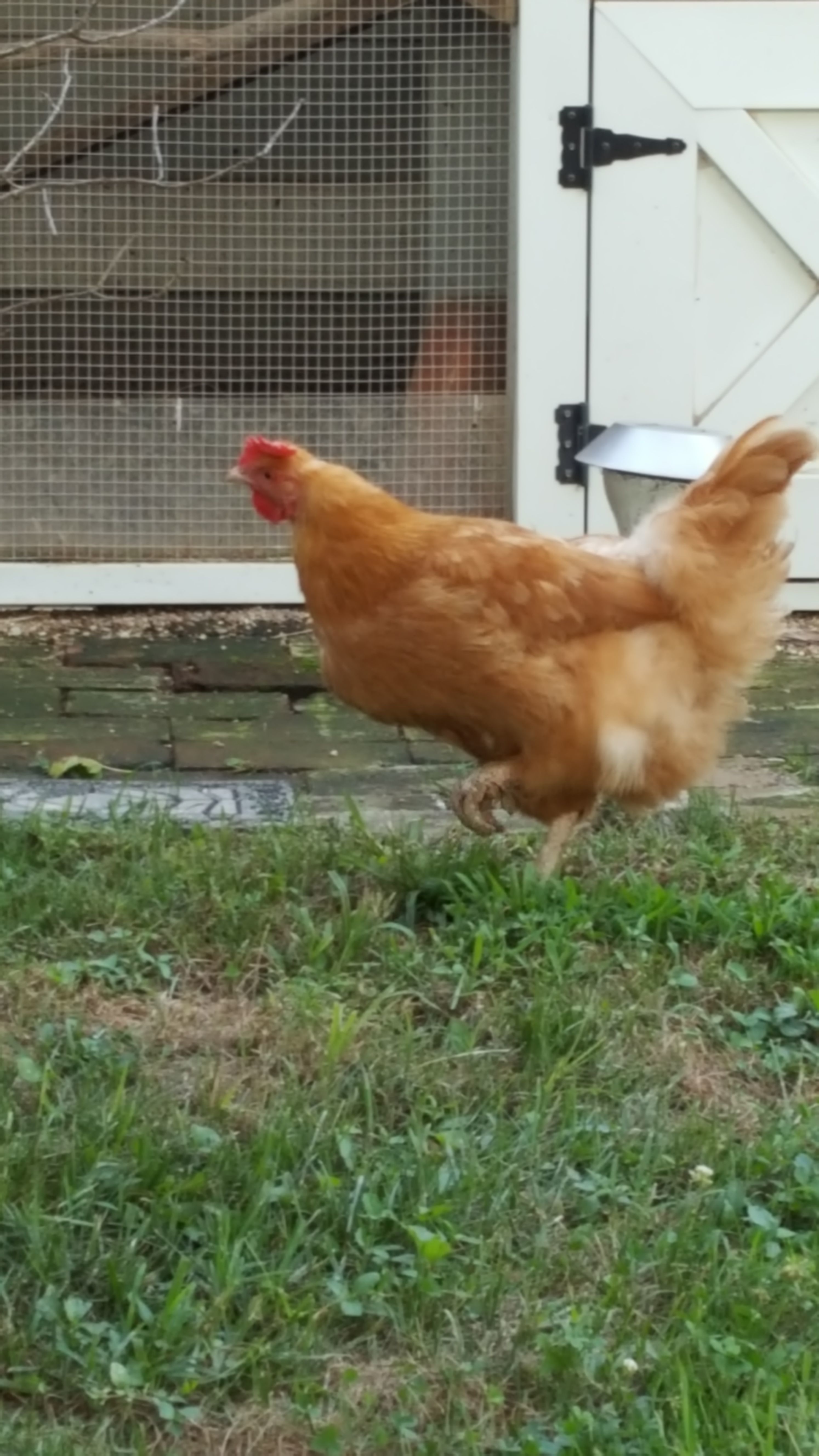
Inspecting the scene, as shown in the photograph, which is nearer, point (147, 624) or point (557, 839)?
point (557, 839)

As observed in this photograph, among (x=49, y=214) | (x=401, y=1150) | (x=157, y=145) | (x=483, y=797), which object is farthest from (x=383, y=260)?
(x=401, y=1150)

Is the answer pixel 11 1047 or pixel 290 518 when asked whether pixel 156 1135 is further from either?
pixel 290 518

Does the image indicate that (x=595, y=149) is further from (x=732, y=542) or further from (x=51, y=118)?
(x=732, y=542)

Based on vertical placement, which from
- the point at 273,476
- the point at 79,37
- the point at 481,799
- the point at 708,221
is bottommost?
the point at 481,799

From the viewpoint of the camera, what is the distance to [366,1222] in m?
2.55

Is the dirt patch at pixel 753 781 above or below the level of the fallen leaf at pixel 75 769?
below

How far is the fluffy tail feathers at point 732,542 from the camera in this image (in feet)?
11.9

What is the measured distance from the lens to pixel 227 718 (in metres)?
5.12

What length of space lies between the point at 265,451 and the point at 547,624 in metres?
0.67

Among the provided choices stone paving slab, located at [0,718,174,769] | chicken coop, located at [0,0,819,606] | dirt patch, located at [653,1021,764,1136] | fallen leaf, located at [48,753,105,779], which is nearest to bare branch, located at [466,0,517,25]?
chicken coop, located at [0,0,819,606]

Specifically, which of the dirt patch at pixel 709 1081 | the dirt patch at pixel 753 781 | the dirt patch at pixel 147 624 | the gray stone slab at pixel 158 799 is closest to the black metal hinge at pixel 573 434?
the dirt patch at pixel 147 624

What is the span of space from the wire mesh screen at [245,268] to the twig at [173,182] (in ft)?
0.12

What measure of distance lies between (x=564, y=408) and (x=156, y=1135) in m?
3.76

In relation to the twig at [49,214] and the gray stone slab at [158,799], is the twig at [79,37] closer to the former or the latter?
the twig at [49,214]
